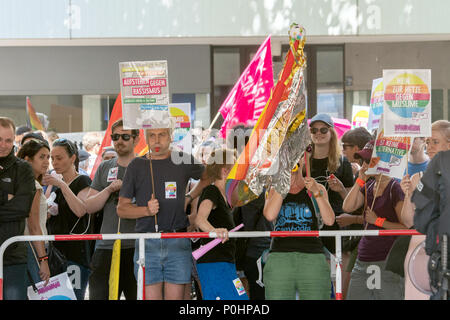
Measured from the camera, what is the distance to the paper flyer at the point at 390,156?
6582 mm

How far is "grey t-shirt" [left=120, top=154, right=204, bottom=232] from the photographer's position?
6316mm

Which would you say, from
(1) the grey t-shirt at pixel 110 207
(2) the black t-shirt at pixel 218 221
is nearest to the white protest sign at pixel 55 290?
(1) the grey t-shirt at pixel 110 207

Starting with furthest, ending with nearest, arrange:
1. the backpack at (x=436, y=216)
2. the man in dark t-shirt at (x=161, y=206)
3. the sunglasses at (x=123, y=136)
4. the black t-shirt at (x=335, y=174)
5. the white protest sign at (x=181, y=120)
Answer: the white protest sign at (x=181, y=120) < the black t-shirt at (x=335, y=174) < the sunglasses at (x=123, y=136) < the man in dark t-shirt at (x=161, y=206) < the backpack at (x=436, y=216)

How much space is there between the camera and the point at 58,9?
598 inches

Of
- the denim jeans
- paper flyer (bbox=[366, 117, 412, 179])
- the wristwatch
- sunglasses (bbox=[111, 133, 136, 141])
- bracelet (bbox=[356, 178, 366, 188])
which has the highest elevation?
sunglasses (bbox=[111, 133, 136, 141])

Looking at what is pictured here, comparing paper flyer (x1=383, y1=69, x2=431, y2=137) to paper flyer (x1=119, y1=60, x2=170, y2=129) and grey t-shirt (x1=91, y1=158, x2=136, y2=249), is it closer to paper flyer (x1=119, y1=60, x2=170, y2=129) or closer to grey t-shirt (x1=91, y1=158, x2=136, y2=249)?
paper flyer (x1=119, y1=60, x2=170, y2=129)

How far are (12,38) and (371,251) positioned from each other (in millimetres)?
10919

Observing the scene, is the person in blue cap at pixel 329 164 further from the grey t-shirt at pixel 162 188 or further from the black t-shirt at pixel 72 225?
the black t-shirt at pixel 72 225

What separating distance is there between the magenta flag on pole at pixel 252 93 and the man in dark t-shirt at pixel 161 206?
214 cm

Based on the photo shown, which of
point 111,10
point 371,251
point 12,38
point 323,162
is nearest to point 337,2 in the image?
point 111,10

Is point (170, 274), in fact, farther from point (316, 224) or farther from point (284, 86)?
point (284, 86)

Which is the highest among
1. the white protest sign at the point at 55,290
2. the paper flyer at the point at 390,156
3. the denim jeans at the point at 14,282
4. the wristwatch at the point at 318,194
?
the paper flyer at the point at 390,156

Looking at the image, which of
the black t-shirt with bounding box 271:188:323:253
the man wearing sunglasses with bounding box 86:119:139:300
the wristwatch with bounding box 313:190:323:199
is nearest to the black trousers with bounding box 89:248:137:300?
the man wearing sunglasses with bounding box 86:119:139:300
